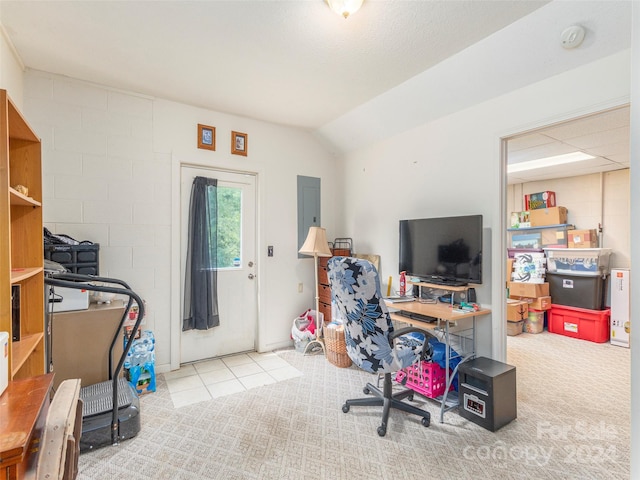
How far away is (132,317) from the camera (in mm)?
2799

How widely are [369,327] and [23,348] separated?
5.85 ft

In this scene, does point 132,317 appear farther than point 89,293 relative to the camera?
Yes

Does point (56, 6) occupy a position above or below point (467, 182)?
above

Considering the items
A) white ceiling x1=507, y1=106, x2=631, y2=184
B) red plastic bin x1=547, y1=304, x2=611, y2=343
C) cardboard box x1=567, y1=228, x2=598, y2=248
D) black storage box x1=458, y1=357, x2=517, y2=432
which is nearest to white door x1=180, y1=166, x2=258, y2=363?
black storage box x1=458, y1=357, x2=517, y2=432

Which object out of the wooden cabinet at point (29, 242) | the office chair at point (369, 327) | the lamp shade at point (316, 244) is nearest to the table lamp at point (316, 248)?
the lamp shade at point (316, 244)

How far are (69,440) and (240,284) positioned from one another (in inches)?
106

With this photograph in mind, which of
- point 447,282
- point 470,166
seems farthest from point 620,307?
point 470,166

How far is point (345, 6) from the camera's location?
1.83m

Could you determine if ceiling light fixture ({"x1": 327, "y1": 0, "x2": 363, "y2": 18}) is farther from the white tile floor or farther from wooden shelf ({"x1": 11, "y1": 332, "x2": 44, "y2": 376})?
the white tile floor

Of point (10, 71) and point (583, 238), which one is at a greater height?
point (10, 71)

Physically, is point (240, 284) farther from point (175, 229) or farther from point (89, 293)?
point (89, 293)

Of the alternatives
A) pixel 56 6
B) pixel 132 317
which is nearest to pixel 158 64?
pixel 56 6

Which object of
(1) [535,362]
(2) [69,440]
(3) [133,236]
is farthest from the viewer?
(1) [535,362]

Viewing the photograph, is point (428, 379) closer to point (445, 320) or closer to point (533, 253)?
point (445, 320)
